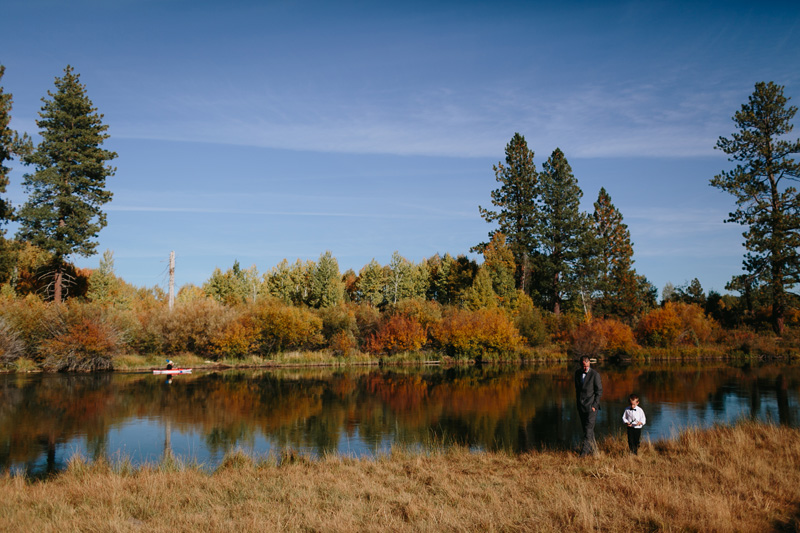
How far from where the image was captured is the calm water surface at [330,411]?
51.2ft

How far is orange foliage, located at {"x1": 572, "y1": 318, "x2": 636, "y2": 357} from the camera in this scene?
158 ft

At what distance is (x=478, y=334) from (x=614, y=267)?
2168 cm

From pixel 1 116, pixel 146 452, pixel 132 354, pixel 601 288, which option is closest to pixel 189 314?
pixel 132 354

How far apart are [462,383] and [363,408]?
36.9 ft

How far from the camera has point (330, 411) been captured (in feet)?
71.5

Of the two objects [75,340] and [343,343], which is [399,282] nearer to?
[343,343]

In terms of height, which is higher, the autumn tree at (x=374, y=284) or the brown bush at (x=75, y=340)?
the autumn tree at (x=374, y=284)

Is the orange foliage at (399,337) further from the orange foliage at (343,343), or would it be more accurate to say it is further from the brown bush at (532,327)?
the brown bush at (532,327)

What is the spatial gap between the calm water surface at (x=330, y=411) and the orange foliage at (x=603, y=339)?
11.8 m

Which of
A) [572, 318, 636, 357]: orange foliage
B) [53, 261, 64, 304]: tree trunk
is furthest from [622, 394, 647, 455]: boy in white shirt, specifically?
[53, 261, 64, 304]: tree trunk

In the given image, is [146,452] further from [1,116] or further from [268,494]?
[1,116]

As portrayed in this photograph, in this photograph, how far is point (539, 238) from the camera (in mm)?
60281

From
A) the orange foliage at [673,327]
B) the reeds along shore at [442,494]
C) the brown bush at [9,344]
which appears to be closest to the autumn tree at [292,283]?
the brown bush at [9,344]

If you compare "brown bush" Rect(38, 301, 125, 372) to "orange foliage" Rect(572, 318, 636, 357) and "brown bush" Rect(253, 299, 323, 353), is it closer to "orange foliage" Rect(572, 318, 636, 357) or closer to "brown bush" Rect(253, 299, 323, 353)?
"brown bush" Rect(253, 299, 323, 353)
